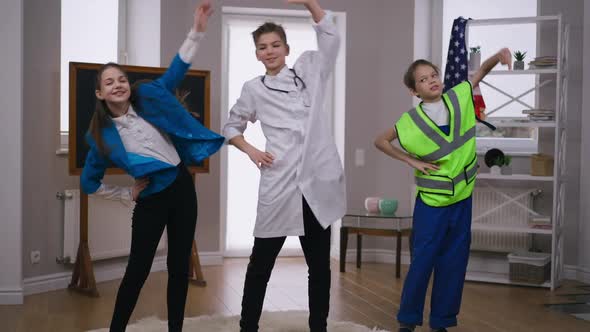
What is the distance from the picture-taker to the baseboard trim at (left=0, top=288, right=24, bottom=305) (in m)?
3.90

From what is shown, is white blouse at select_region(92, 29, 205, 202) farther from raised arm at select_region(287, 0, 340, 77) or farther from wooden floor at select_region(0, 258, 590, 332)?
wooden floor at select_region(0, 258, 590, 332)

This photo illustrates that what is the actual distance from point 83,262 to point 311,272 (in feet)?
6.73

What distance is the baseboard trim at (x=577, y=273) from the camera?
15.4ft

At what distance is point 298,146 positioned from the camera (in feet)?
8.71

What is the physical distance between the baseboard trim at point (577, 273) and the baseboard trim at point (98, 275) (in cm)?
251

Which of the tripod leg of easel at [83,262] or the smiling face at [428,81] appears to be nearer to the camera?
the smiling face at [428,81]

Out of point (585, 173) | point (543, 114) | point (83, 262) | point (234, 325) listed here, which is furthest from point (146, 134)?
point (585, 173)

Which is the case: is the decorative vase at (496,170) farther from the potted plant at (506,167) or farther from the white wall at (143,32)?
the white wall at (143,32)

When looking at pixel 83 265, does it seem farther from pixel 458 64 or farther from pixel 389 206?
pixel 458 64

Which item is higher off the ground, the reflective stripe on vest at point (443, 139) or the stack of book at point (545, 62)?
the stack of book at point (545, 62)

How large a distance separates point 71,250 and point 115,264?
409 millimetres

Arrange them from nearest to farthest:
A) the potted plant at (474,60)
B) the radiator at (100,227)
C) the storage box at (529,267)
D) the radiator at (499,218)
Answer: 1. the radiator at (100,227)
2. the storage box at (529,267)
3. the potted plant at (474,60)
4. the radiator at (499,218)

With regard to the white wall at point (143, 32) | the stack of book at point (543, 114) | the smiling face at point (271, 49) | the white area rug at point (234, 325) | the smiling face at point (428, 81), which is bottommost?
the white area rug at point (234, 325)

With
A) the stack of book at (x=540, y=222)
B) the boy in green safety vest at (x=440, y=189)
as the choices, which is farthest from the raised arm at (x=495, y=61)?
the stack of book at (x=540, y=222)
